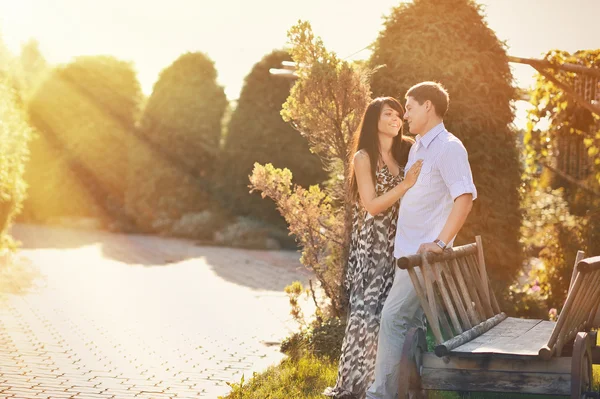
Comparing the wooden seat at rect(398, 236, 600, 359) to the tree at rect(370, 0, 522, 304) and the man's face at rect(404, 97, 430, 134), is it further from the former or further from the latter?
the tree at rect(370, 0, 522, 304)

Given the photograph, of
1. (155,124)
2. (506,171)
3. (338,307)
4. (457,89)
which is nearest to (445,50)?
(457,89)

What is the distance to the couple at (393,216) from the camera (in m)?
4.25

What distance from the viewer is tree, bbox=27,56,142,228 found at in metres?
26.0

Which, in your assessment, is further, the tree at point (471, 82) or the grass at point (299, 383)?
the tree at point (471, 82)

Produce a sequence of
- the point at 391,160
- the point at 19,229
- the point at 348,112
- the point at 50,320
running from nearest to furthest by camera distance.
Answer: the point at 391,160
the point at 348,112
the point at 50,320
the point at 19,229

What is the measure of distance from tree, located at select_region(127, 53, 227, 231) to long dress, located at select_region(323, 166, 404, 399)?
18797 millimetres

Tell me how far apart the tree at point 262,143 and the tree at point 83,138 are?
17.0 feet

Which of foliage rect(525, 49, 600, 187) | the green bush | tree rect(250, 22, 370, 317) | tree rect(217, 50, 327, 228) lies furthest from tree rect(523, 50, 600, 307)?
tree rect(217, 50, 327, 228)

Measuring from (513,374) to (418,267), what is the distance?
0.76 m

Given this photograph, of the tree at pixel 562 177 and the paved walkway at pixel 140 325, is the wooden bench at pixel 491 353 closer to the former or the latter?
the paved walkway at pixel 140 325

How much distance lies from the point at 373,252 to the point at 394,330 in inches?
33.3

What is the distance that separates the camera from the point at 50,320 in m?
9.30

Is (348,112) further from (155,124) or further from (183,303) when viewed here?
(155,124)

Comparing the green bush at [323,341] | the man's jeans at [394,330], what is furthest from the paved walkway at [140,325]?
the man's jeans at [394,330]
